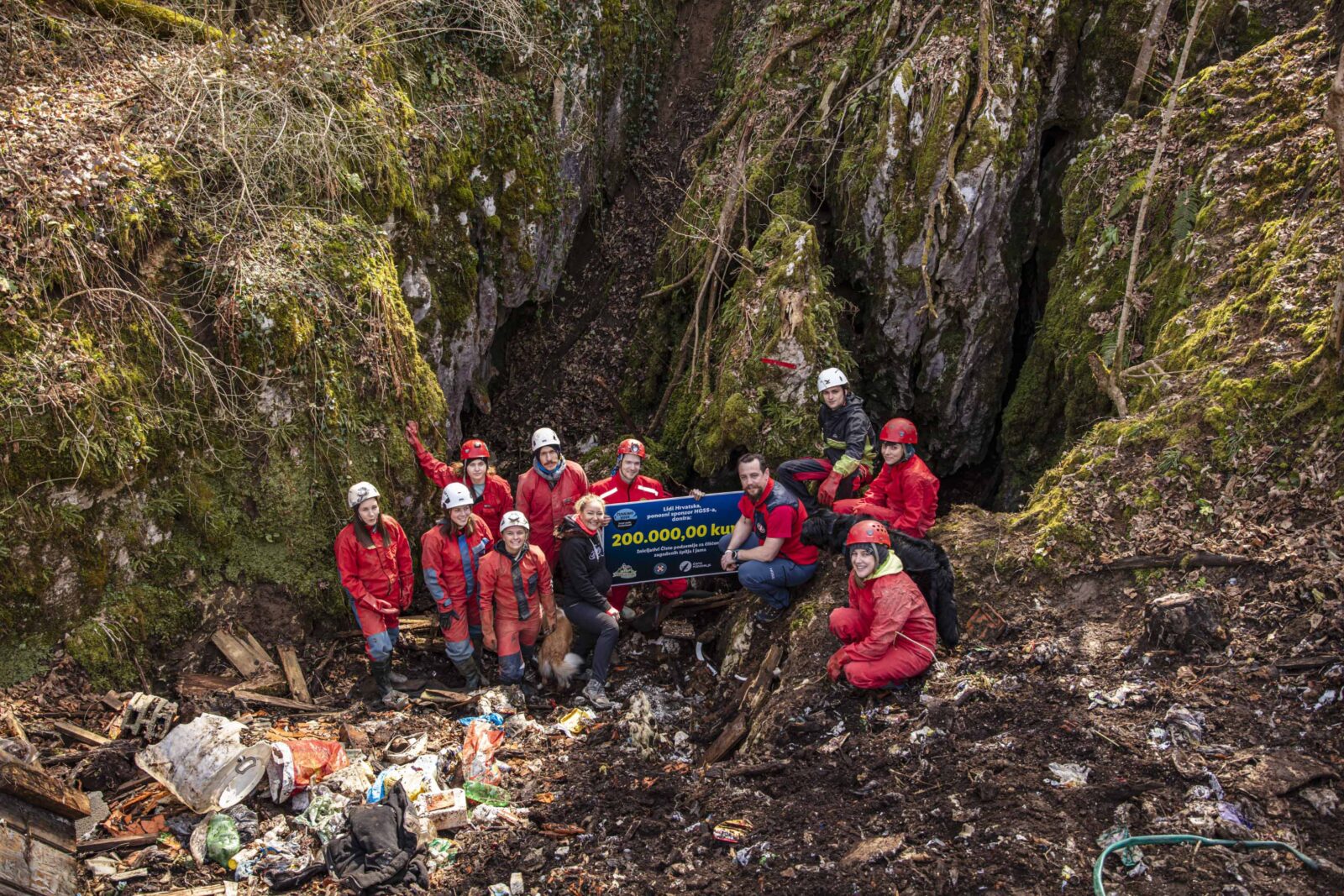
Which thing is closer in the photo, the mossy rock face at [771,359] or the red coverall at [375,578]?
the red coverall at [375,578]

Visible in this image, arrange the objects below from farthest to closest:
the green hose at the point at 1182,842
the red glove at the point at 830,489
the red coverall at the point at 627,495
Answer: the red coverall at the point at 627,495 < the red glove at the point at 830,489 < the green hose at the point at 1182,842

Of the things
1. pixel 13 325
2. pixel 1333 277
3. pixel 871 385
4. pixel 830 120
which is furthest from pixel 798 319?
pixel 13 325

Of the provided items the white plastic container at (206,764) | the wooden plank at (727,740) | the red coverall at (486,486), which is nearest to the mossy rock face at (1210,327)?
the wooden plank at (727,740)

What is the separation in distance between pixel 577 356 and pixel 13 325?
19.9ft

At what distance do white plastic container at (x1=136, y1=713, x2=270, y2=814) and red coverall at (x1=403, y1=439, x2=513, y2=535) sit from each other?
8.29ft

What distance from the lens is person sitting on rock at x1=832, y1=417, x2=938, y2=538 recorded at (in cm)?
652

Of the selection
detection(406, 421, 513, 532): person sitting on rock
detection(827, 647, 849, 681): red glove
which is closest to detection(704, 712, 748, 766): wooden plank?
detection(827, 647, 849, 681): red glove

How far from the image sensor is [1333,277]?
5.60m

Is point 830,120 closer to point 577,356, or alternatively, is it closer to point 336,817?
point 577,356

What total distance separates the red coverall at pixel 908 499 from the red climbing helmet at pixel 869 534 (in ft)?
4.04

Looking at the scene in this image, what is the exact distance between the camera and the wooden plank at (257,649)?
21.5ft

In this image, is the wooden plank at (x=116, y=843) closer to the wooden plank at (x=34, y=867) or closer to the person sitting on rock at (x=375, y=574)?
the wooden plank at (x=34, y=867)

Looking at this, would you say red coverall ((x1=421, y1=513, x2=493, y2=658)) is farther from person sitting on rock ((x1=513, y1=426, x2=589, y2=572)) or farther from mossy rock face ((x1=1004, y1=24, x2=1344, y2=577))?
mossy rock face ((x1=1004, y1=24, x2=1344, y2=577))

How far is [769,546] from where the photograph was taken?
6.61 metres
